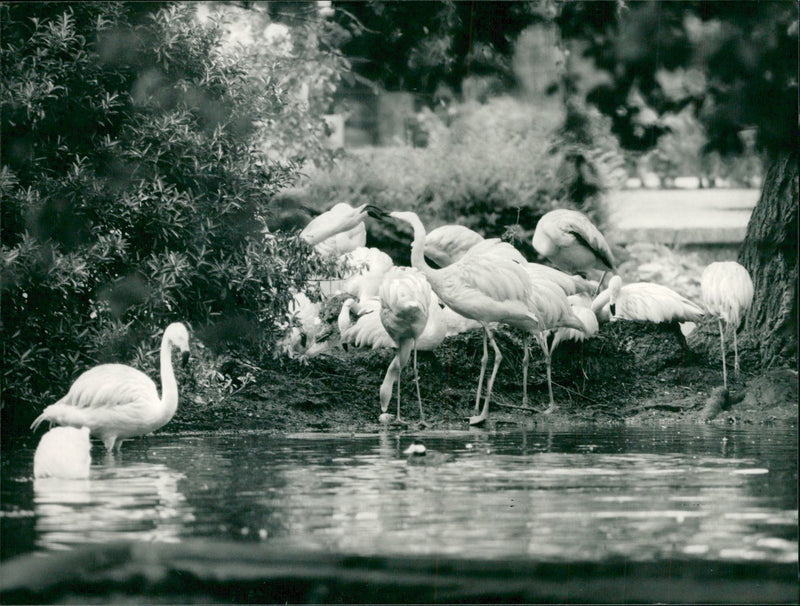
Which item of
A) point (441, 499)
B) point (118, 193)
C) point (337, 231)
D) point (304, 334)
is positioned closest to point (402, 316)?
point (304, 334)

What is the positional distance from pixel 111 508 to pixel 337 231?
5.30m

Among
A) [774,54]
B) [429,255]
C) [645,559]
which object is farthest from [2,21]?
[645,559]

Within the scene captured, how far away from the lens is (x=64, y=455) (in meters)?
6.17

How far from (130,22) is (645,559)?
17.4 ft

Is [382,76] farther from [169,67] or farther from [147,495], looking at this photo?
[147,495]

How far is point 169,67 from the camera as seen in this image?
8.50 m

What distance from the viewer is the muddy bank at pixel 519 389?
903 cm

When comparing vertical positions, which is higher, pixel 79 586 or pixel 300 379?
pixel 300 379

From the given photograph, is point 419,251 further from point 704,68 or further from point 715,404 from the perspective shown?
point 704,68

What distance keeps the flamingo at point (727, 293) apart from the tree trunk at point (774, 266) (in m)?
0.41

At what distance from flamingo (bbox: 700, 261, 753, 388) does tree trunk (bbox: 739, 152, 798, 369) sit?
0.41 metres

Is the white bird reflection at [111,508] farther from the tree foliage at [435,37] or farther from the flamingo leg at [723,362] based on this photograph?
the tree foliage at [435,37]

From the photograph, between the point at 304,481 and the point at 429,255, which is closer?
the point at 304,481

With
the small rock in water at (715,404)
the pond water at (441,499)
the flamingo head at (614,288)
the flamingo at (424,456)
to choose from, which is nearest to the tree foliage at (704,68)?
the pond water at (441,499)
